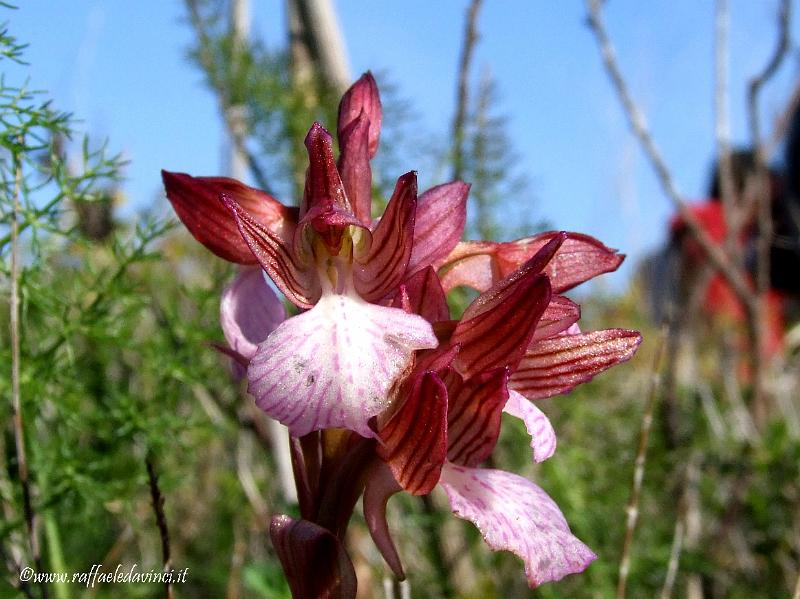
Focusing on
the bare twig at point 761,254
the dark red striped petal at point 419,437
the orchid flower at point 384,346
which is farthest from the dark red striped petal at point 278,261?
the bare twig at point 761,254

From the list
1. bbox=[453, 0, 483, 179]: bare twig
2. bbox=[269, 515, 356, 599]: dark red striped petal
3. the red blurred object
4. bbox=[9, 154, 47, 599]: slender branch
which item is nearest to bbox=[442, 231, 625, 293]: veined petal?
bbox=[269, 515, 356, 599]: dark red striped petal

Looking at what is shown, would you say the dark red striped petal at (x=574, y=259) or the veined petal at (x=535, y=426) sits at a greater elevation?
the dark red striped petal at (x=574, y=259)

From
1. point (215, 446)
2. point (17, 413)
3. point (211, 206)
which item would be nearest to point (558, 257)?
point (211, 206)

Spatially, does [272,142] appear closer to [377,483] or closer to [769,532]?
[377,483]

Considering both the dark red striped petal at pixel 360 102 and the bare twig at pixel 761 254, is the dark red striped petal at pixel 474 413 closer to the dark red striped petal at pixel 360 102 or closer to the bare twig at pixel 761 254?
the dark red striped petal at pixel 360 102

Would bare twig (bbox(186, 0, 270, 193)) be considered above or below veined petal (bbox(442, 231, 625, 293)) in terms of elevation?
above

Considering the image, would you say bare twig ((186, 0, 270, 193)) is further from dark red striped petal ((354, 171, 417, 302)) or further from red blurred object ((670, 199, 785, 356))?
red blurred object ((670, 199, 785, 356))

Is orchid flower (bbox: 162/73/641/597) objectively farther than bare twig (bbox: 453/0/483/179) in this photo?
No
